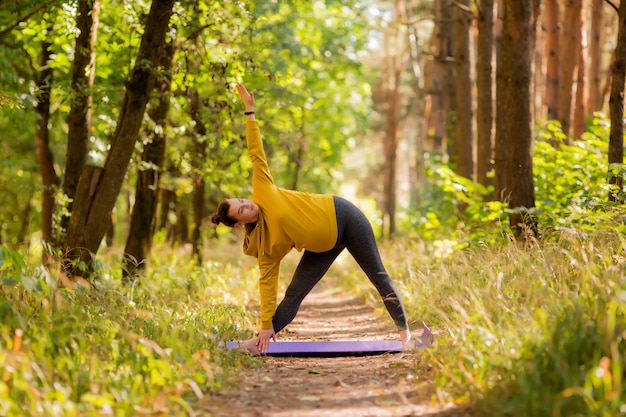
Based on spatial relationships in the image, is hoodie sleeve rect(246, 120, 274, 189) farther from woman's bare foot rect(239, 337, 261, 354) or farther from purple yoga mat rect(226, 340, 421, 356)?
purple yoga mat rect(226, 340, 421, 356)

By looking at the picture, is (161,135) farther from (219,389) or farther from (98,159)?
(219,389)

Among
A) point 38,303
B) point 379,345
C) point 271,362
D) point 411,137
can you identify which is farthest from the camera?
point 411,137

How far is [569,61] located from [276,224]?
11.5m

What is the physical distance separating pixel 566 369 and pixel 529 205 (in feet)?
20.7

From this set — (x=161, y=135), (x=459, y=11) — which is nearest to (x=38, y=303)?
(x=161, y=135)

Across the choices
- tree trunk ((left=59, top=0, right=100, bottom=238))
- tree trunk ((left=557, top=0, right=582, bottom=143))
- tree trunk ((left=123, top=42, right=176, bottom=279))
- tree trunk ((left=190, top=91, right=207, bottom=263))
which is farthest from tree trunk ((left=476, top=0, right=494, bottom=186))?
tree trunk ((left=59, top=0, right=100, bottom=238))

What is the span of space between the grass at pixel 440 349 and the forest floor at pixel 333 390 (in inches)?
5.1

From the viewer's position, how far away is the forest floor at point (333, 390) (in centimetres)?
473

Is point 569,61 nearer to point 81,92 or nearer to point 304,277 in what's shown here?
point 81,92

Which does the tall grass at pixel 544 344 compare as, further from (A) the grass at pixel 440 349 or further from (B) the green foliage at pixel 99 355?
(B) the green foliage at pixel 99 355

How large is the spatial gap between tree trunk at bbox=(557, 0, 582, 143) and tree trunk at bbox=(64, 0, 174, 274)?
31.3ft

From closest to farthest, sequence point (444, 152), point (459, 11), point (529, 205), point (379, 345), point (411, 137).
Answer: point (379, 345)
point (529, 205)
point (459, 11)
point (444, 152)
point (411, 137)

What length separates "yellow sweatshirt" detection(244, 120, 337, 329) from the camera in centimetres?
649

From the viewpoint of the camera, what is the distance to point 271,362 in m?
6.68
